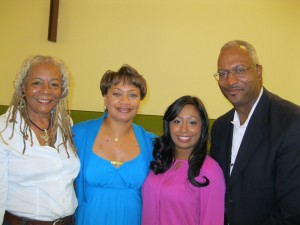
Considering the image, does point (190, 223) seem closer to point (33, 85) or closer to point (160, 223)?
point (160, 223)

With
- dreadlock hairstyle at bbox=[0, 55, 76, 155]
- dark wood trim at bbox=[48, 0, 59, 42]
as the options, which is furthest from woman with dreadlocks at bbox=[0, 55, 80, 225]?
dark wood trim at bbox=[48, 0, 59, 42]

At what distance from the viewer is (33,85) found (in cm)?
181

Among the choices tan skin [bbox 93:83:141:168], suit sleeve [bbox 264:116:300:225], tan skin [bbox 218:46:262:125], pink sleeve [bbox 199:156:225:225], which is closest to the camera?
suit sleeve [bbox 264:116:300:225]

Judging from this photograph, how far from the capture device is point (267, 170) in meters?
1.70

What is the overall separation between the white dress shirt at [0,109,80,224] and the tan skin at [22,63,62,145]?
0.47 feet

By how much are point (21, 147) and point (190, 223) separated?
1.12 meters

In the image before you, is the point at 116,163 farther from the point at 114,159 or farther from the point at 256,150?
the point at 256,150

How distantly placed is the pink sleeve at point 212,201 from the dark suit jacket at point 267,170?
12cm

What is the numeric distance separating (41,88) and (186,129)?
101cm

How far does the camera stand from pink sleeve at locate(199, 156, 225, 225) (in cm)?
171

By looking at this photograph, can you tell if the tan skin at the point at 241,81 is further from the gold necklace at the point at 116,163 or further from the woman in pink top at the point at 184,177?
the gold necklace at the point at 116,163

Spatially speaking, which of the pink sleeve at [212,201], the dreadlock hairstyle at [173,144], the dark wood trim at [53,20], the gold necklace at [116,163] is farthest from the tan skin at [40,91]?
the dark wood trim at [53,20]

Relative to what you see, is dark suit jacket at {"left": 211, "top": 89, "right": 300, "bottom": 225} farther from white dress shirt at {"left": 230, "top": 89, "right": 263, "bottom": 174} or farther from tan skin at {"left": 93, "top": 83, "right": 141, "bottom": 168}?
tan skin at {"left": 93, "top": 83, "right": 141, "bottom": 168}

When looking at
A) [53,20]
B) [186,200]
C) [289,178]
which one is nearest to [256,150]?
[289,178]
